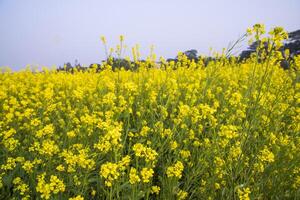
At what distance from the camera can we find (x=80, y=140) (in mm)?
2258

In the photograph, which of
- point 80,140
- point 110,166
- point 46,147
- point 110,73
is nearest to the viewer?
point 110,166

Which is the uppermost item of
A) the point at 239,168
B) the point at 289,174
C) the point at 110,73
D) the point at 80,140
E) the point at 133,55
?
the point at 133,55

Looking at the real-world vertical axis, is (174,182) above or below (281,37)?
below

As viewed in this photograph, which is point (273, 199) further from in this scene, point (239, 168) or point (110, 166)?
point (110, 166)

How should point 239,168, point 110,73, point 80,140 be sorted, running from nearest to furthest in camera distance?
point 239,168, point 80,140, point 110,73

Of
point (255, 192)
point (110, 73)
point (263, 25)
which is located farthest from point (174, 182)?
point (110, 73)

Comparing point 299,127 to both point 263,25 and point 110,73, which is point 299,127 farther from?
point 110,73

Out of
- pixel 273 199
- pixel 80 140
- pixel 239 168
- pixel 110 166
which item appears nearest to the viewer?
pixel 110 166

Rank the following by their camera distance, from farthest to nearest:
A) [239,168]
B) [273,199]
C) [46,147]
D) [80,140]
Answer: [80,140], [273,199], [239,168], [46,147]

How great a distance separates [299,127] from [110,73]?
315 centimetres

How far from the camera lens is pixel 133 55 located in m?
4.29

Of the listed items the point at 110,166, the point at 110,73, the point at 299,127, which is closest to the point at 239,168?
the point at 299,127

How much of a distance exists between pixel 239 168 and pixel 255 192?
26 cm

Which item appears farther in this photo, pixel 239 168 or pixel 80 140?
pixel 80 140
